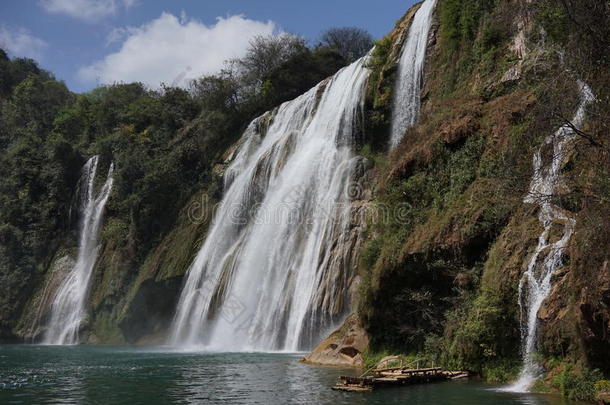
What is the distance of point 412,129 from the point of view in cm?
2683

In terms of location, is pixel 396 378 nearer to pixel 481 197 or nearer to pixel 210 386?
pixel 210 386

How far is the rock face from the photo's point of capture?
21.6 meters

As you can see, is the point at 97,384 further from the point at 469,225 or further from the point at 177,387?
the point at 469,225

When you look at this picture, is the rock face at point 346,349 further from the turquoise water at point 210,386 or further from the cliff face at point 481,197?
the turquoise water at point 210,386

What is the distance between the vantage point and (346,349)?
22.1m

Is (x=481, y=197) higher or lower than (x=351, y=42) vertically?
lower

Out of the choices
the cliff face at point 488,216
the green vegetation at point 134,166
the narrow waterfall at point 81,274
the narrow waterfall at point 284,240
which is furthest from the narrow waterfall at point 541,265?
the narrow waterfall at point 81,274

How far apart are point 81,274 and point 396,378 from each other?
3694 cm

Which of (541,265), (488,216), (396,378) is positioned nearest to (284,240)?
(488,216)

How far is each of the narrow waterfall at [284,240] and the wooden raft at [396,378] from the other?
9.05 meters

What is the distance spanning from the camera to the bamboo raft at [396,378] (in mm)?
15617

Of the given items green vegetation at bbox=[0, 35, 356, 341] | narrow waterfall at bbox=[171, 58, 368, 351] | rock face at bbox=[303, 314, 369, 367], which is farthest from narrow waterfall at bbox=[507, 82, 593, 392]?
green vegetation at bbox=[0, 35, 356, 341]

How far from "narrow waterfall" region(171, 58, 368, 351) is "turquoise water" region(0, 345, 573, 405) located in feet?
10.3

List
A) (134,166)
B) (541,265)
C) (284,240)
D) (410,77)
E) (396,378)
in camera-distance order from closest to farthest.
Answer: (541,265) → (396,378) → (284,240) → (410,77) → (134,166)
